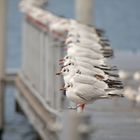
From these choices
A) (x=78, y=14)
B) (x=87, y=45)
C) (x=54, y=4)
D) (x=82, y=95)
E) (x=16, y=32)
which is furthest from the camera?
(x=54, y=4)

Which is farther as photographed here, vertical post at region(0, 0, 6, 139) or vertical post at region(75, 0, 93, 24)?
vertical post at region(0, 0, 6, 139)

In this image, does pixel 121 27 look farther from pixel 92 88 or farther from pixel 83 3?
pixel 92 88

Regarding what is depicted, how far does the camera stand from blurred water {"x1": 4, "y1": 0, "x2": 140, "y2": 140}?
1282 cm

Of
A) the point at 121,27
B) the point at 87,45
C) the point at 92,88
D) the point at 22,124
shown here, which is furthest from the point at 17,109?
the point at 121,27

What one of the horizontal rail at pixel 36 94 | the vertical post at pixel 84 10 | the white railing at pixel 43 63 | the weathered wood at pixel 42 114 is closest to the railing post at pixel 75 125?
the horizontal rail at pixel 36 94

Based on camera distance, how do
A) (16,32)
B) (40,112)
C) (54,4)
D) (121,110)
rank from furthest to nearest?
(54,4) → (16,32) → (40,112) → (121,110)

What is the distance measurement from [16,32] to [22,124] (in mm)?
20166

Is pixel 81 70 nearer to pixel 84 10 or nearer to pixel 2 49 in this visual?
pixel 84 10

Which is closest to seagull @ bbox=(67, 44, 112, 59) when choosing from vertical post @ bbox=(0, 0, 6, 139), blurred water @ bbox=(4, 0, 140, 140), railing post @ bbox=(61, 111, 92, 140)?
railing post @ bbox=(61, 111, 92, 140)

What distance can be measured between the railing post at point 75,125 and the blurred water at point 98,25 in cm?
598

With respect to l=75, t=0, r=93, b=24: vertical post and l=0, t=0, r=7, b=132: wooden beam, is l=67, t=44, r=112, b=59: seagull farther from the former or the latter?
l=0, t=0, r=7, b=132: wooden beam

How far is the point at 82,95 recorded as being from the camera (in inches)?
110

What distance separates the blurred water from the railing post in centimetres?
598

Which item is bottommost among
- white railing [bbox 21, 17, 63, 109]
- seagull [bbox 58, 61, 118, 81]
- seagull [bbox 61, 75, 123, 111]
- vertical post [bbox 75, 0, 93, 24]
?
seagull [bbox 61, 75, 123, 111]
